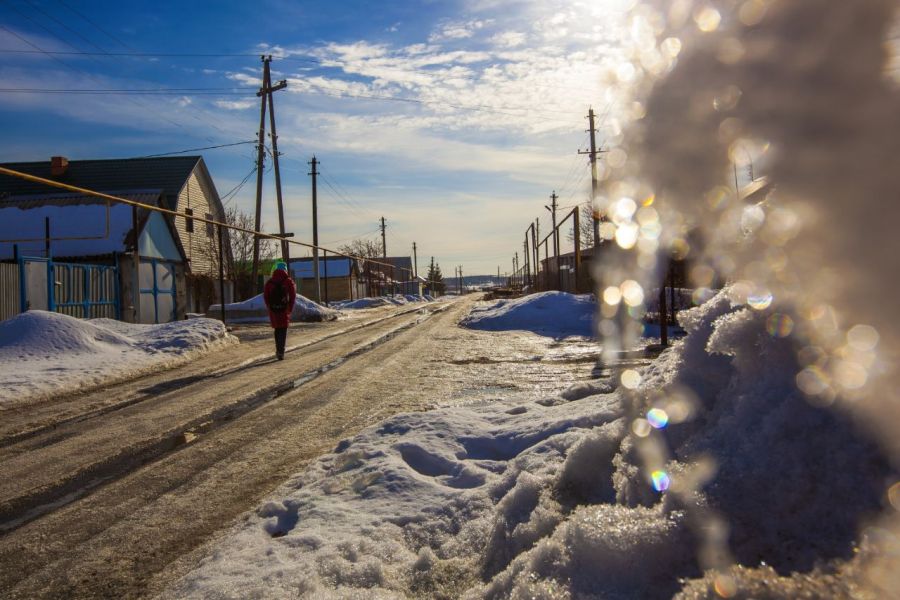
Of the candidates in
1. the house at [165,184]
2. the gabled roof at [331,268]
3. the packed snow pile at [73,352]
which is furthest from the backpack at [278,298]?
the gabled roof at [331,268]

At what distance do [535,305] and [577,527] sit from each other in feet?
52.8

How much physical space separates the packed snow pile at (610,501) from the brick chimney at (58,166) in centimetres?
3499

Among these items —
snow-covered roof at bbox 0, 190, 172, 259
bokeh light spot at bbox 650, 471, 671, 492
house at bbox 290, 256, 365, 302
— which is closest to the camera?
bokeh light spot at bbox 650, 471, 671, 492

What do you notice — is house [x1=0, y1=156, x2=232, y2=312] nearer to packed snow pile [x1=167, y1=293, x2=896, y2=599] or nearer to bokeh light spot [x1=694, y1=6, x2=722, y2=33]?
packed snow pile [x1=167, y1=293, x2=896, y2=599]

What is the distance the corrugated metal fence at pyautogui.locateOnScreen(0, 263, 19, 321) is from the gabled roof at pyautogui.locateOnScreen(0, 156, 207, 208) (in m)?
17.9

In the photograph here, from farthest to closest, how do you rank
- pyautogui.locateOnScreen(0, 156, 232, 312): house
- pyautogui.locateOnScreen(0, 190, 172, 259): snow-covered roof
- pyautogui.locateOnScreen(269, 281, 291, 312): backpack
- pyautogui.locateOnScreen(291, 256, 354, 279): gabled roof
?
pyautogui.locateOnScreen(291, 256, 354, 279): gabled roof → pyautogui.locateOnScreen(0, 156, 232, 312): house → pyautogui.locateOnScreen(0, 190, 172, 259): snow-covered roof → pyautogui.locateOnScreen(269, 281, 291, 312): backpack

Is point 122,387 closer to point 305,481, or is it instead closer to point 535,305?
point 305,481

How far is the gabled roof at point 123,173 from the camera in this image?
31.2 m

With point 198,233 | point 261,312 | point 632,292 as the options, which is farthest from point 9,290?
point 198,233

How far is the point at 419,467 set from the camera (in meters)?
3.31

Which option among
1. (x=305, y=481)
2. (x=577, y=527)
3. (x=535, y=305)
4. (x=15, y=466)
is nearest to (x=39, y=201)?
(x=535, y=305)

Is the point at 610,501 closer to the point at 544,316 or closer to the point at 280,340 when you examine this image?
Answer: the point at 280,340

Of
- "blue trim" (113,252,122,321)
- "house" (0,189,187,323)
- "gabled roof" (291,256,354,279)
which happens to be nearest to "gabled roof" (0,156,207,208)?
"house" (0,189,187,323)

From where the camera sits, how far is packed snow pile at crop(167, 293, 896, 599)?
4.24ft
